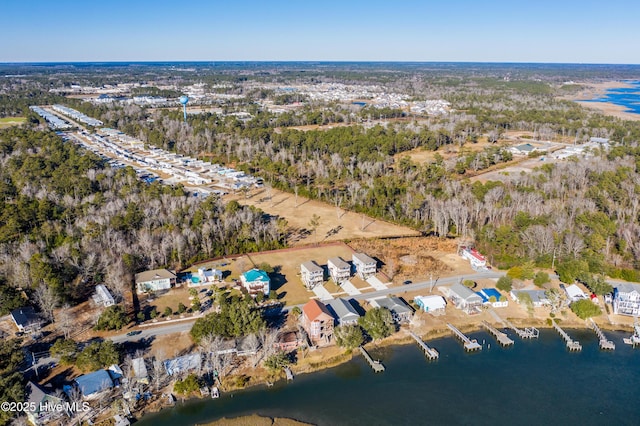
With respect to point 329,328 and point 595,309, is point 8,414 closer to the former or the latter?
point 329,328

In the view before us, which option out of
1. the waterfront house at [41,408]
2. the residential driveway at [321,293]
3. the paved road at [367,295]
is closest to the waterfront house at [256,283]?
the paved road at [367,295]

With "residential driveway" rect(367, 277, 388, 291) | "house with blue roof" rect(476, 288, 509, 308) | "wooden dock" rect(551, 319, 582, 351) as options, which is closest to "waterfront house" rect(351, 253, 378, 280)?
"residential driveway" rect(367, 277, 388, 291)

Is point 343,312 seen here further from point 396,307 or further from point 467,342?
point 467,342

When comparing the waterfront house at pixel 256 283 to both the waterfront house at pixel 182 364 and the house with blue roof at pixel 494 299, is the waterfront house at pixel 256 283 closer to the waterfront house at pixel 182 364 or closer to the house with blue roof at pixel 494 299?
the waterfront house at pixel 182 364

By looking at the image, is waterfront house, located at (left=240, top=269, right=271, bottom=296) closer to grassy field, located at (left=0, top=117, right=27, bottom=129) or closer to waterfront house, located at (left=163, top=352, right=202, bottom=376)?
waterfront house, located at (left=163, top=352, right=202, bottom=376)

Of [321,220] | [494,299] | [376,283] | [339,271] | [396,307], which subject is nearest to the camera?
[396,307]

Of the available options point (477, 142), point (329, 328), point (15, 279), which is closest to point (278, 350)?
point (329, 328)

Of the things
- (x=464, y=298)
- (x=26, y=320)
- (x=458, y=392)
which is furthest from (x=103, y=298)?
(x=464, y=298)
